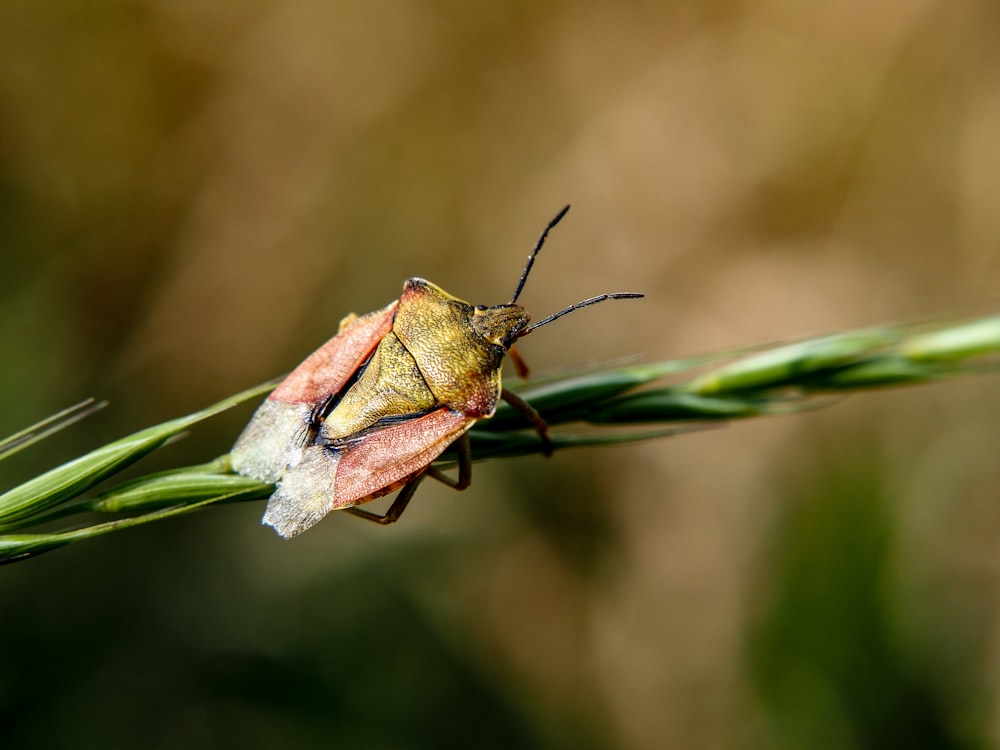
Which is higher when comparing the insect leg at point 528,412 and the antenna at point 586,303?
the antenna at point 586,303

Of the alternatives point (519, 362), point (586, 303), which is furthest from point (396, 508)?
point (586, 303)

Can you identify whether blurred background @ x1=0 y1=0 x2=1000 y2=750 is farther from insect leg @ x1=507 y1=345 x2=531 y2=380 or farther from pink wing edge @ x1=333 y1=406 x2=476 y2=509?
pink wing edge @ x1=333 y1=406 x2=476 y2=509

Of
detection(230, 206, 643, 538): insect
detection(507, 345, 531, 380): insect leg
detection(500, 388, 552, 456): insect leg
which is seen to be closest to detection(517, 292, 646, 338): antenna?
detection(230, 206, 643, 538): insect

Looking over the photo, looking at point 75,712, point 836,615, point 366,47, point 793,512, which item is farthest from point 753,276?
point 75,712

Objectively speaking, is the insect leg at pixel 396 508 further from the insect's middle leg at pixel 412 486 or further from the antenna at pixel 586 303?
the antenna at pixel 586 303

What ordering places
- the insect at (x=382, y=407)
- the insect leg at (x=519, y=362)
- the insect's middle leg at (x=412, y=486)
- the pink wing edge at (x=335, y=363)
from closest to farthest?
the insect at (x=382, y=407) < the insect's middle leg at (x=412, y=486) < the pink wing edge at (x=335, y=363) < the insect leg at (x=519, y=362)

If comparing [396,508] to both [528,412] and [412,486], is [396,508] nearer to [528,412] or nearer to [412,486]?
[412,486]

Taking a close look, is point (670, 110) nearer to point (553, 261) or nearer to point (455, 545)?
point (553, 261)

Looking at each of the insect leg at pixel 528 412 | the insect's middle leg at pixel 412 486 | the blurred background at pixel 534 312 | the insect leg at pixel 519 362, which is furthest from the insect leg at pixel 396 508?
the blurred background at pixel 534 312
